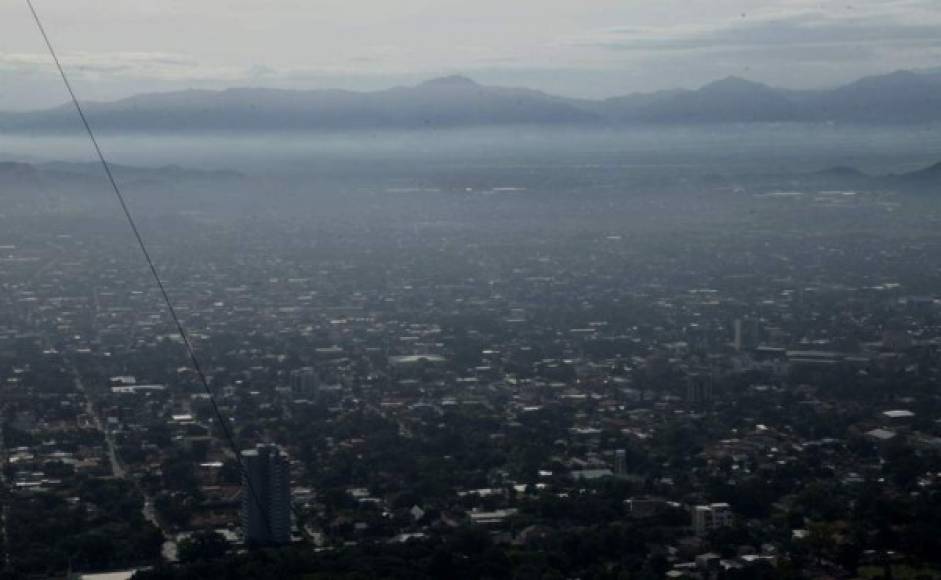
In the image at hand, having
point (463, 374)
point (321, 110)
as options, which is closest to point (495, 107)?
point (321, 110)

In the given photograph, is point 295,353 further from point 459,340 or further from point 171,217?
point 171,217

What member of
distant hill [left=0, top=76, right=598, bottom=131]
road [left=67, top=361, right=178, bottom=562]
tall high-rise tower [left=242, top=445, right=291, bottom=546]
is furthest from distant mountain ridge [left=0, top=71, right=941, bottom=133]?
tall high-rise tower [left=242, top=445, right=291, bottom=546]

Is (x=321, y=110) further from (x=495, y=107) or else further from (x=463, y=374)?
(x=463, y=374)

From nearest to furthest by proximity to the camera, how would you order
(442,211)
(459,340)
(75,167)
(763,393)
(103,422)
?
(103,422) < (763,393) < (459,340) < (442,211) < (75,167)

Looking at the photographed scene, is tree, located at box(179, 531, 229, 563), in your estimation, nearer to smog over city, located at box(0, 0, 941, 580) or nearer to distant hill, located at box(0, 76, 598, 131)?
smog over city, located at box(0, 0, 941, 580)

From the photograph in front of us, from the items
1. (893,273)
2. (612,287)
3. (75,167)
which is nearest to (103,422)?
(612,287)

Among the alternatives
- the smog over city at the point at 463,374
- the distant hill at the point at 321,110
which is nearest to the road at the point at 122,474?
the smog over city at the point at 463,374
